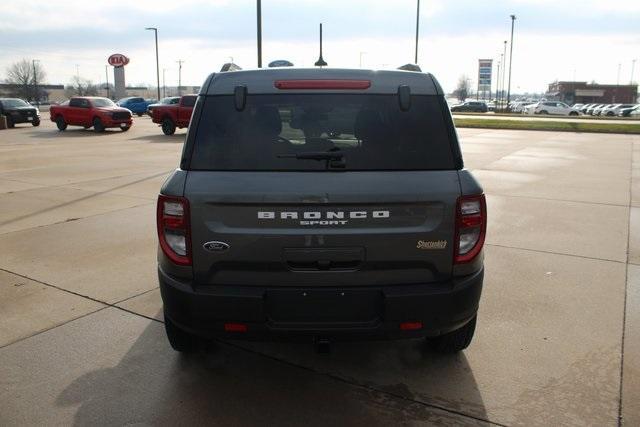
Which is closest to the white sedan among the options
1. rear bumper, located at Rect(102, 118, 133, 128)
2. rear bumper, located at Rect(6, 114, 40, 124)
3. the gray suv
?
rear bumper, located at Rect(102, 118, 133, 128)

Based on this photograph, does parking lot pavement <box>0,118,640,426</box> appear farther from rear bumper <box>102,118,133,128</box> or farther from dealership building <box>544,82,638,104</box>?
dealership building <box>544,82,638,104</box>

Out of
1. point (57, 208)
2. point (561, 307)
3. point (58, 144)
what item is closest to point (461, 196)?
point (561, 307)

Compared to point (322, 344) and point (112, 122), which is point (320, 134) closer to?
point (322, 344)

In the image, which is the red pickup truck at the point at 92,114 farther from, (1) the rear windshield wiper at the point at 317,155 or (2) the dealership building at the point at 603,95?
(2) the dealership building at the point at 603,95

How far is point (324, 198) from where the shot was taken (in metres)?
2.80

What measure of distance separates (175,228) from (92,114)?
26446mm

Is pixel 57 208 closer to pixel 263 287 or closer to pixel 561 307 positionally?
pixel 263 287

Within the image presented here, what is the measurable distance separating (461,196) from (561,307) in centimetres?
225

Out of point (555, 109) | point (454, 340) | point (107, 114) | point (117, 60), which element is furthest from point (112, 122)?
point (555, 109)

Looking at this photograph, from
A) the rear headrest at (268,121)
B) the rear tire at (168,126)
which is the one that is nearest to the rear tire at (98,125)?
the rear tire at (168,126)

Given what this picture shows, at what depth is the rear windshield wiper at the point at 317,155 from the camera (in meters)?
2.89

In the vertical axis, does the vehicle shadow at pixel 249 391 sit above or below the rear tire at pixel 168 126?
below

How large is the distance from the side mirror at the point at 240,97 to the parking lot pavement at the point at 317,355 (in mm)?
1666

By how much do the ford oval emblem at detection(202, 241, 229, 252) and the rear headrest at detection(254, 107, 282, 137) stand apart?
65 cm
